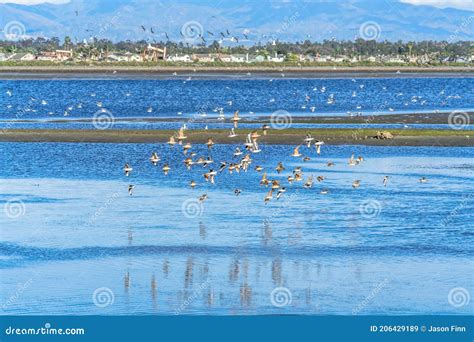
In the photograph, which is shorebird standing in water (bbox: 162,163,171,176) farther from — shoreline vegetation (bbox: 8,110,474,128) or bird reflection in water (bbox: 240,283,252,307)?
shoreline vegetation (bbox: 8,110,474,128)

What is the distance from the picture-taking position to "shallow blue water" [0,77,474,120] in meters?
80.4

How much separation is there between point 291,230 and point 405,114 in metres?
45.0

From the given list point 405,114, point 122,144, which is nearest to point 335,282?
point 122,144

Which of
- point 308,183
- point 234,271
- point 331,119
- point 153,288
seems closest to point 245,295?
point 153,288

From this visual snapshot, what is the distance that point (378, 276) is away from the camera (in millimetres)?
25906

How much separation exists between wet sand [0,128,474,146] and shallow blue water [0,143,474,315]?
8.49 meters
